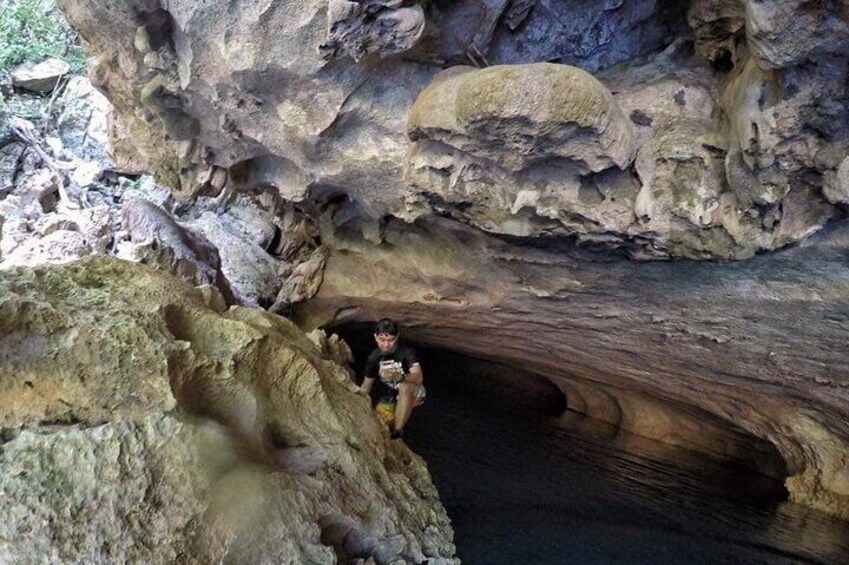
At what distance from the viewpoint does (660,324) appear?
576 centimetres

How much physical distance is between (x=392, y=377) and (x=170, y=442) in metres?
2.33

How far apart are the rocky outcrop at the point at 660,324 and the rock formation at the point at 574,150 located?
30mm

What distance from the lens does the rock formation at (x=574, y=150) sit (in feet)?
12.3

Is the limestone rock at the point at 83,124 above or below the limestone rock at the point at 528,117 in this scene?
below

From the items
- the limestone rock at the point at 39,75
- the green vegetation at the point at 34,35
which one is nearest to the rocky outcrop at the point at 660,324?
the limestone rock at the point at 39,75

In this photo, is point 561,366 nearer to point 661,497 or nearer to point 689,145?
point 661,497

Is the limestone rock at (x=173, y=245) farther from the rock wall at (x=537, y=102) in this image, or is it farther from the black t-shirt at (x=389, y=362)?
the black t-shirt at (x=389, y=362)

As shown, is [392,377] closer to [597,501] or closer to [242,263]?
[597,501]

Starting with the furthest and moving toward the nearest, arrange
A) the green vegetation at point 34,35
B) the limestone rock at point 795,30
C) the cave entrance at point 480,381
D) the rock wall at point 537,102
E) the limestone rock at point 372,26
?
the green vegetation at point 34,35
the cave entrance at point 480,381
the limestone rock at point 372,26
the rock wall at point 537,102
the limestone rock at point 795,30

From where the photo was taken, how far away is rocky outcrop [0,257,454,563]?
240 centimetres

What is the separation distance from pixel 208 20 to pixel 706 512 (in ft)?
19.7

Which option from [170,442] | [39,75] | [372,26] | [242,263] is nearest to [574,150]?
[372,26]

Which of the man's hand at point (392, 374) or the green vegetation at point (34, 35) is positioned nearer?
the man's hand at point (392, 374)

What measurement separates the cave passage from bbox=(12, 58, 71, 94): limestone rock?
8.30 metres
